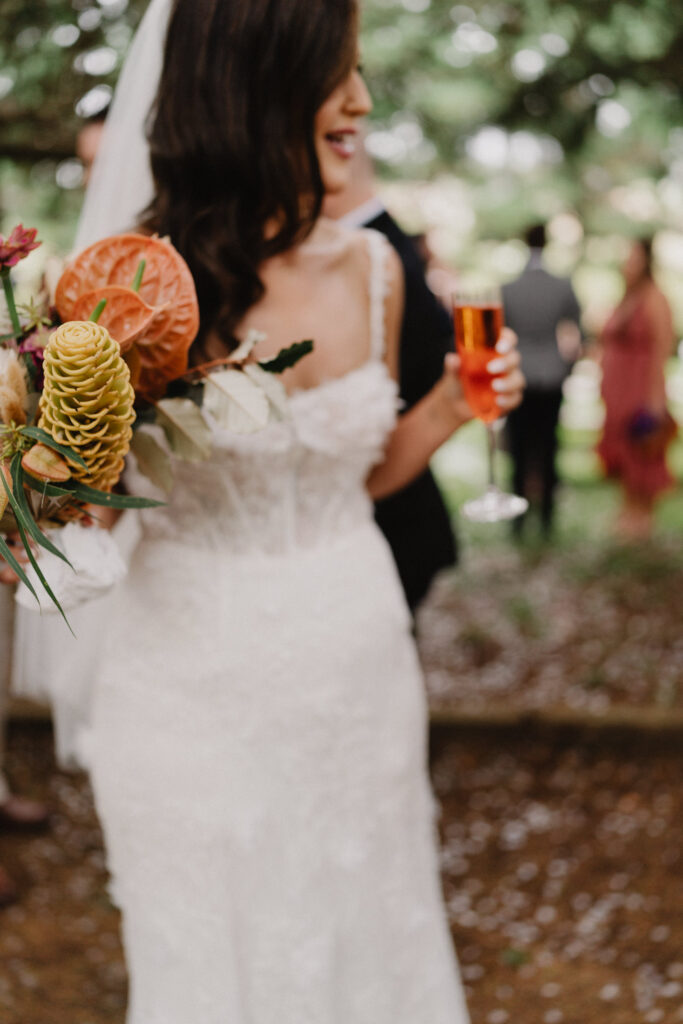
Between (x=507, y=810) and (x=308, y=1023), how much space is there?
7.09 ft

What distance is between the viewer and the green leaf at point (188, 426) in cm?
171

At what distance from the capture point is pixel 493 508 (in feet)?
7.05

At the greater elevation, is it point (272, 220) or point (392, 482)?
point (272, 220)

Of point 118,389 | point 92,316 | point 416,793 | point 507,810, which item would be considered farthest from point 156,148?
point 507,810

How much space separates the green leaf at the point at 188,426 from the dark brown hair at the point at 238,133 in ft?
0.94

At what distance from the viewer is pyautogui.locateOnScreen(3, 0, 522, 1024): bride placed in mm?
1967

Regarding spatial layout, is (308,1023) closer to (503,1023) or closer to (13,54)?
(503,1023)

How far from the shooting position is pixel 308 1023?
2.10m

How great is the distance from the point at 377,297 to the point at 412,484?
110cm

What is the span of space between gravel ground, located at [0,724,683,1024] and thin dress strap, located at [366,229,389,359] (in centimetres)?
197

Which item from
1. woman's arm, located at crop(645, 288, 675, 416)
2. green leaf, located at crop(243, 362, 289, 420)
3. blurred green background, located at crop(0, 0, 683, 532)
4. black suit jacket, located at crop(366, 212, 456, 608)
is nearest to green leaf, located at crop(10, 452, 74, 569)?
green leaf, located at crop(243, 362, 289, 420)

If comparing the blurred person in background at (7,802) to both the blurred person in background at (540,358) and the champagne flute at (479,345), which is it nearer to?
the champagne flute at (479,345)

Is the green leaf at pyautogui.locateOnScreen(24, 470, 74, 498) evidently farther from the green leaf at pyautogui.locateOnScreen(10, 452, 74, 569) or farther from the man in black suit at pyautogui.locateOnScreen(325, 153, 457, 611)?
the man in black suit at pyautogui.locateOnScreen(325, 153, 457, 611)

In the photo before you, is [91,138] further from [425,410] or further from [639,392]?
[639,392]
